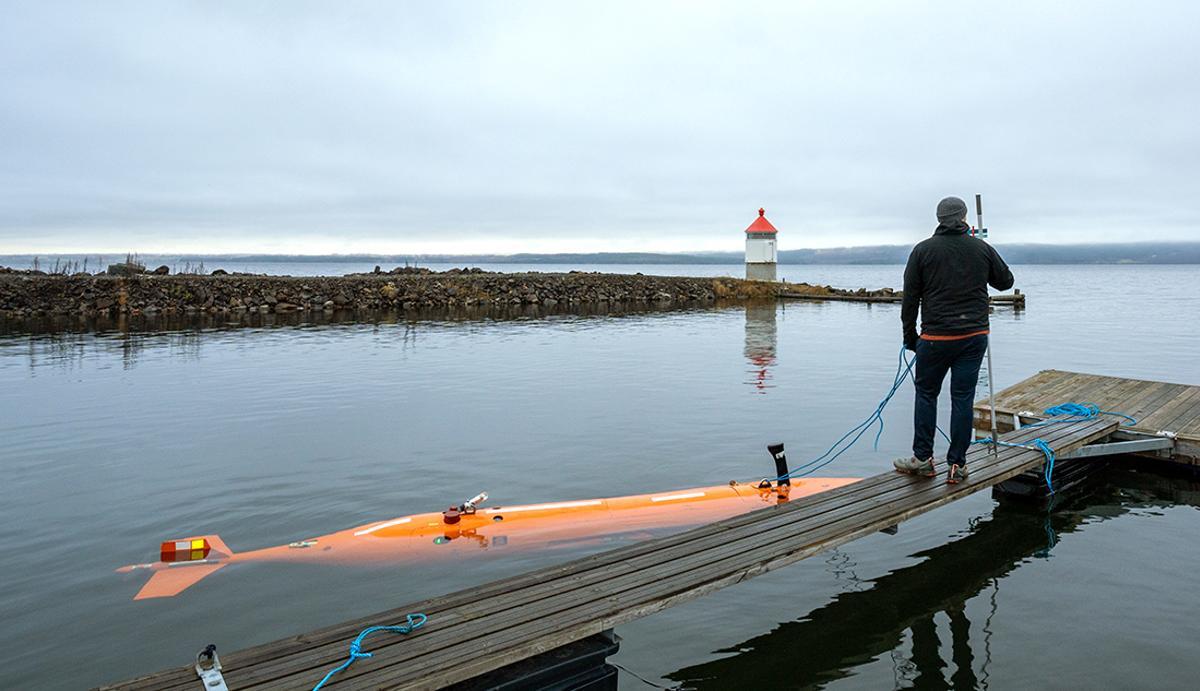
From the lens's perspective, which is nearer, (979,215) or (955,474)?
(955,474)

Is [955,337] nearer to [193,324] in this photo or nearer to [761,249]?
[193,324]

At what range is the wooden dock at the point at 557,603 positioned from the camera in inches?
170

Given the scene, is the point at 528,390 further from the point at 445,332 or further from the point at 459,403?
the point at 445,332

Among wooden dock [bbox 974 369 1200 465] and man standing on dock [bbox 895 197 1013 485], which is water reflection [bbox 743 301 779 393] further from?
man standing on dock [bbox 895 197 1013 485]

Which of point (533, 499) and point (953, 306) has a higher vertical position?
point (953, 306)

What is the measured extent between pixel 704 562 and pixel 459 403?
39.7ft

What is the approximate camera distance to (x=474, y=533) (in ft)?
27.2

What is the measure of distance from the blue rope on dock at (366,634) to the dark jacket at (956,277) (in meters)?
5.19

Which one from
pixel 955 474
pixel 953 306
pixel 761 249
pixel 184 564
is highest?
pixel 761 249

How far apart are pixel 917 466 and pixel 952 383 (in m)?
1.09

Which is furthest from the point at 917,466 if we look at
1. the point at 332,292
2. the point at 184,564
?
the point at 332,292

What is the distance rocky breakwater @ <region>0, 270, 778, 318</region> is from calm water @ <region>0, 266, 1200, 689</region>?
61.8 ft

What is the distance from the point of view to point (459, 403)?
56.6 ft

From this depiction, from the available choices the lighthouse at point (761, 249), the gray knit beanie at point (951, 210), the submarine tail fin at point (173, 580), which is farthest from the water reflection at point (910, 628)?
the lighthouse at point (761, 249)
